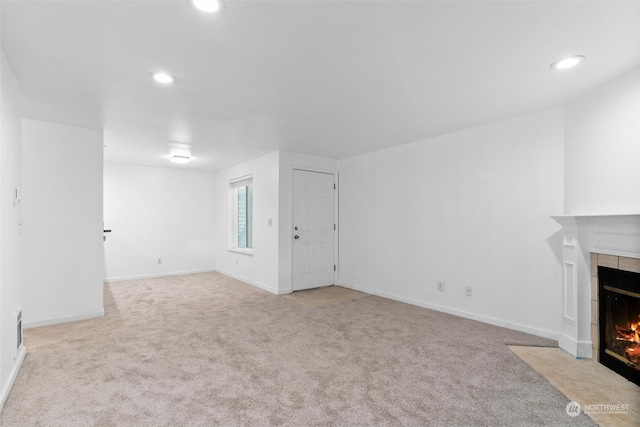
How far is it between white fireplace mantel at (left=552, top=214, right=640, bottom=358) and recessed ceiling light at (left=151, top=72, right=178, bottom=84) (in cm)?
340

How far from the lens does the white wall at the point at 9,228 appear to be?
2.08 meters

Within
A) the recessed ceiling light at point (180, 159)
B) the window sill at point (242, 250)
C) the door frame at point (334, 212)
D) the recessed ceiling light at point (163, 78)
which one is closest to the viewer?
the recessed ceiling light at point (163, 78)

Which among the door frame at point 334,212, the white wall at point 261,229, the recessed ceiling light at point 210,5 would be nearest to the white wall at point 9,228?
the recessed ceiling light at point 210,5

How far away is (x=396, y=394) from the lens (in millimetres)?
2107

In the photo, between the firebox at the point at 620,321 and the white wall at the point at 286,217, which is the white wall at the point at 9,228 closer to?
the white wall at the point at 286,217

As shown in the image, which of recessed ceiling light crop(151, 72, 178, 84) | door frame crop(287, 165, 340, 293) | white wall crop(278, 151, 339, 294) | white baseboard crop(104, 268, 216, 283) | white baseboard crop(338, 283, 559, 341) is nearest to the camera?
recessed ceiling light crop(151, 72, 178, 84)

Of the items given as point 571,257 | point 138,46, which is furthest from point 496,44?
point 138,46

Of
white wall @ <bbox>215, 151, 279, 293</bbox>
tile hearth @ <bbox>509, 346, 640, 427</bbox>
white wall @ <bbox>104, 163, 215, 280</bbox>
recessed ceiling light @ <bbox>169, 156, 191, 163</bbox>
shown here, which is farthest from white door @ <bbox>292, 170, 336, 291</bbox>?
tile hearth @ <bbox>509, 346, 640, 427</bbox>

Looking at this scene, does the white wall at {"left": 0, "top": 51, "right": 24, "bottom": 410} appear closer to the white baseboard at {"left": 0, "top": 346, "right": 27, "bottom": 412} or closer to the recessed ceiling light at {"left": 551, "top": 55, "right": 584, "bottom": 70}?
the white baseboard at {"left": 0, "top": 346, "right": 27, "bottom": 412}

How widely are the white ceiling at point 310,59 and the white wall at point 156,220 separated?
2.89 meters

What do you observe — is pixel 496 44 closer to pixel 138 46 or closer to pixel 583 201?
pixel 583 201

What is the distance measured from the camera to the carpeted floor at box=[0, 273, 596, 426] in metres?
1.89

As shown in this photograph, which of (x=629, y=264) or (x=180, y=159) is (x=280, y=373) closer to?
(x=629, y=264)

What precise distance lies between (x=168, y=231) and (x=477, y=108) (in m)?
6.11
